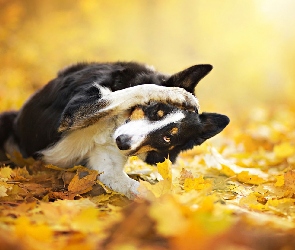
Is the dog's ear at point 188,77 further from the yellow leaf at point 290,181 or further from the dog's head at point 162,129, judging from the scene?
the yellow leaf at point 290,181

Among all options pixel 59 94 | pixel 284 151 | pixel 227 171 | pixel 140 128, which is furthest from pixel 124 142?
pixel 284 151

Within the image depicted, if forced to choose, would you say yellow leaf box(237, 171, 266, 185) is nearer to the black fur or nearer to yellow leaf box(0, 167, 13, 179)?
the black fur

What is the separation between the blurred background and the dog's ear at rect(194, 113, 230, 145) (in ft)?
19.7

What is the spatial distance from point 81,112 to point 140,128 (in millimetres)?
448

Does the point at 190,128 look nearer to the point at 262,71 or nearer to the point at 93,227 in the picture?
the point at 93,227

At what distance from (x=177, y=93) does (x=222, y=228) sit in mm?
1636

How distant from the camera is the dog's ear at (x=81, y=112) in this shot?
3.08 metres

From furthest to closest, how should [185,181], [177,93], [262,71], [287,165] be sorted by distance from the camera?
1. [262,71]
2. [287,165]
3. [177,93]
4. [185,181]

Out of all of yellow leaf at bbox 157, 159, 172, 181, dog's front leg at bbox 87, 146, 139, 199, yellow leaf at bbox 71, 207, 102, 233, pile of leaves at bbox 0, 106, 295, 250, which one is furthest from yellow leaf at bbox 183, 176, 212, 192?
yellow leaf at bbox 71, 207, 102, 233

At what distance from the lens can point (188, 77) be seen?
3.29m

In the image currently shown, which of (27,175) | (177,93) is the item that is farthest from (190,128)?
(27,175)

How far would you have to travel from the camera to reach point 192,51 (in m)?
10.8

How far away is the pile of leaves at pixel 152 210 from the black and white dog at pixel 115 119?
0.55ft

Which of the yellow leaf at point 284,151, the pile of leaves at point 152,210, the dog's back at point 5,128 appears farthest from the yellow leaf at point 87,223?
the yellow leaf at point 284,151
